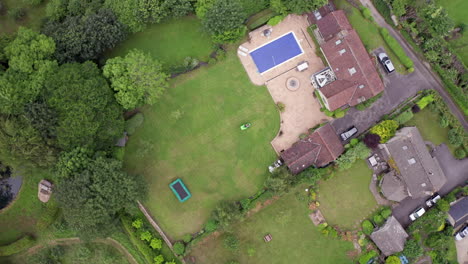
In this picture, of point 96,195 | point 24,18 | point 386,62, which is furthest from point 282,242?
point 24,18

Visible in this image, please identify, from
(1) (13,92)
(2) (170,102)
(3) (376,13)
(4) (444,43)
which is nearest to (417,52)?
(4) (444,43)

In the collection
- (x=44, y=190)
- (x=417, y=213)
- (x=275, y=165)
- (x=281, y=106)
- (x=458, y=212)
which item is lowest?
(x=458, y=212)

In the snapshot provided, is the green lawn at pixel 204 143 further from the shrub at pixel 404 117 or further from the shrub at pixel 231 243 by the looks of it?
the shrub at pixel 404 117

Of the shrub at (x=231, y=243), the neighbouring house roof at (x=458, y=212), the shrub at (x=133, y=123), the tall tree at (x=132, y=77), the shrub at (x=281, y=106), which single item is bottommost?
the neighbouring house roof at (x=458, y=212)

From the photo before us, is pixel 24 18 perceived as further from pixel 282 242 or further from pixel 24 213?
pixel 282 242

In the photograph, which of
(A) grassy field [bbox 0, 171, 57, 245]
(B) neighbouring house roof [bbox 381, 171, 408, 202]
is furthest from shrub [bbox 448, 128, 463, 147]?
(A) grassy field [bbox 0, 171, 57, 245]

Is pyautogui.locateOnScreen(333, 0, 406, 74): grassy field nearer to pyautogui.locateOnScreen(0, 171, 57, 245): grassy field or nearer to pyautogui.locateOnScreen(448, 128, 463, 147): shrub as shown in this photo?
pyautogui.locateOnScreen(448, 128, 463, 147): shrub

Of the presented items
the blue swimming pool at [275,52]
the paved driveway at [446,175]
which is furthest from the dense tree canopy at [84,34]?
the paved driveway at [446,175]
